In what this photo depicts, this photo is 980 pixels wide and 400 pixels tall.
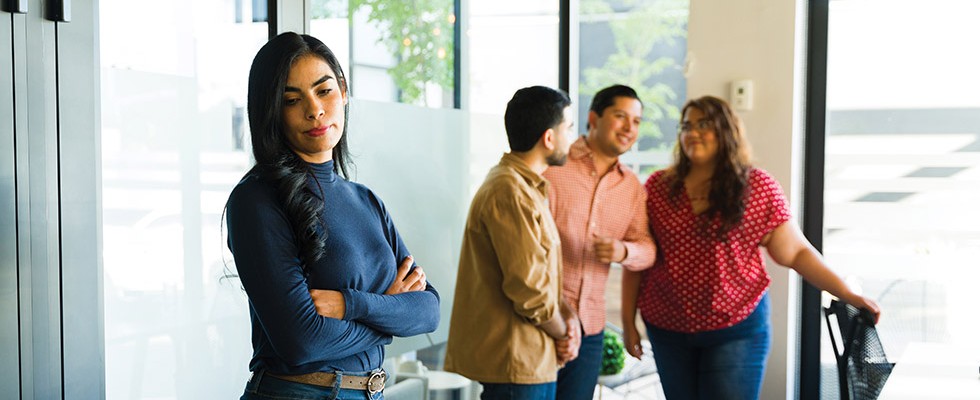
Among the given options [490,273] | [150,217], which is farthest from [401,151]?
[150,217]

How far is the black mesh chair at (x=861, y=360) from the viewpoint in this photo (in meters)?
2.82

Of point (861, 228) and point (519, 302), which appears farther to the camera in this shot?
point (861, 228)

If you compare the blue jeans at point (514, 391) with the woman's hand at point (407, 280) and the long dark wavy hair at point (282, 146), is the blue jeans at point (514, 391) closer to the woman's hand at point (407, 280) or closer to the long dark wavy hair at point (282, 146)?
the woman's hand at point (407, 280)

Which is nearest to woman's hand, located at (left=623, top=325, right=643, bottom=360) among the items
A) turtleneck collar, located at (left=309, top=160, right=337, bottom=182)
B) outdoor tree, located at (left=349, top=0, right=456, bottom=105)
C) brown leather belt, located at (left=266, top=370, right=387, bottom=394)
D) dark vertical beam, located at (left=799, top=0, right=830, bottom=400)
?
dark vertical beam, located at (left=799, top=0, right=830, bottom=400)

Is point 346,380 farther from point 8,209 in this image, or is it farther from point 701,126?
point 701,126

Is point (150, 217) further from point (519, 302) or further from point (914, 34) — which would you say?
point (914, 34)

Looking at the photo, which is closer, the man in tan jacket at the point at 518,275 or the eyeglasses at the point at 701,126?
the man in tan jacket at the point at 518,275

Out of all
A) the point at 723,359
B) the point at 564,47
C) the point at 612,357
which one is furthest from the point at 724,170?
the point at 564,47

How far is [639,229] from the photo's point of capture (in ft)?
10.1

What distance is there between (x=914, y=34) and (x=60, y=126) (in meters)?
3.10

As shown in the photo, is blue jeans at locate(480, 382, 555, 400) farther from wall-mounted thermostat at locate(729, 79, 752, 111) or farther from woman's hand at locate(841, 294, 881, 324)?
wall-mounted thermostat at locate(729, 79, 752, 111)

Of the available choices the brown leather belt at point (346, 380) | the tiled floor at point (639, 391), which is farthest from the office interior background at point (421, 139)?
the brown leather belt at point (346, 380)

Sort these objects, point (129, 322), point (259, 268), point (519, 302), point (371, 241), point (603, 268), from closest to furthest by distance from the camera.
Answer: point (259, 268) < point (371, 241) < point (129, 322) < point (519, 302) < point (603, 268)

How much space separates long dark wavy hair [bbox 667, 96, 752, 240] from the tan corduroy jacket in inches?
20.6
